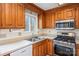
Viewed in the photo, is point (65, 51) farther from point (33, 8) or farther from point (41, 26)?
point (33, 8)

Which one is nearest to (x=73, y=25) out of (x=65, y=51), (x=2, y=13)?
(x=65, y=51)

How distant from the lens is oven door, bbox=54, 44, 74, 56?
1.92 meters

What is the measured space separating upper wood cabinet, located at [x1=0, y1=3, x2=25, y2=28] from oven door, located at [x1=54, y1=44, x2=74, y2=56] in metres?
1.02

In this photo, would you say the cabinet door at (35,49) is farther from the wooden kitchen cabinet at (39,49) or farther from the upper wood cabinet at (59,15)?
the upper wood cabinet at (59,15)

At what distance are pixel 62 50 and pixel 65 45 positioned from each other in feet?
0.50

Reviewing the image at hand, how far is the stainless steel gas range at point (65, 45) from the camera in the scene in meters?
1.90

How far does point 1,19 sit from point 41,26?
1323mm

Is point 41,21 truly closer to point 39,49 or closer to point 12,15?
point 39,49

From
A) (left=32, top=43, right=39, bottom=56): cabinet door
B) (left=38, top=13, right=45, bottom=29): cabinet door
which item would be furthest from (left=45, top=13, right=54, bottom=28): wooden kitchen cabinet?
(left=32, top=43, right=39, bottom=56): cabinet door

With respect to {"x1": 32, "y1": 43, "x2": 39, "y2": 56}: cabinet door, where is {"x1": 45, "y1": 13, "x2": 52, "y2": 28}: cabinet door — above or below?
above

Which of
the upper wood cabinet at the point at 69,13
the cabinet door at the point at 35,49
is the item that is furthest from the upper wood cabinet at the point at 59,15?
the cabinet door at the point at 35,49

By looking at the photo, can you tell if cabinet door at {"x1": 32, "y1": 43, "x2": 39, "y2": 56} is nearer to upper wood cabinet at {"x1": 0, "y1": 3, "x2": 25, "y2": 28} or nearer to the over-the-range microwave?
upper wood cabinet at {"x1": 0, "y1": 3, "x2": 25, "y2": 28}

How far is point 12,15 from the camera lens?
5.10ft

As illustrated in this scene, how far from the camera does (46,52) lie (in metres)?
2.31
